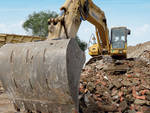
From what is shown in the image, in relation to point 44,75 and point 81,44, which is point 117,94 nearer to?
point 44,75

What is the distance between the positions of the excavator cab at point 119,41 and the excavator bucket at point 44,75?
21.5ft

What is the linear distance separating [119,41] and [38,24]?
77.2 ft

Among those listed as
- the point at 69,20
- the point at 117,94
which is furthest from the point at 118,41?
the point at 69,20

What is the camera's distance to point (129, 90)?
6.67 metres

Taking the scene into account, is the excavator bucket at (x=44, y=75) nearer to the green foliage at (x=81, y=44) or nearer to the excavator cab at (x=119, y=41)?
the excavator cab at (x=119, y=41)

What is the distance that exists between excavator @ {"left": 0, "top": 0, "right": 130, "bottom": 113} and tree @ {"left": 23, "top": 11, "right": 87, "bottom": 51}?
2740cm

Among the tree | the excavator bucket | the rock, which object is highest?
the tree

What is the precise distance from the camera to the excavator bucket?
3.33m

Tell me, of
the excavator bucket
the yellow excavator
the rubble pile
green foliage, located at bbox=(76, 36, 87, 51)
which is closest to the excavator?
the excavator bucket

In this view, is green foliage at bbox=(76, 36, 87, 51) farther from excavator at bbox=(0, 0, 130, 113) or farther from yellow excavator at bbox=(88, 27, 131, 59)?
excavator at bbox=(0, 0, 130, 113)

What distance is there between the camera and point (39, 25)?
1251 inches

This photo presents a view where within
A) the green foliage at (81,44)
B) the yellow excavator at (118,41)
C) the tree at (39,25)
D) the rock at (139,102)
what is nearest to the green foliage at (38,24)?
the tree at (39,25)

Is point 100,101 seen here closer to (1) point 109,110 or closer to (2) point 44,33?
(1) point 109,110

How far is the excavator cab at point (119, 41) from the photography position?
33.0 feet
